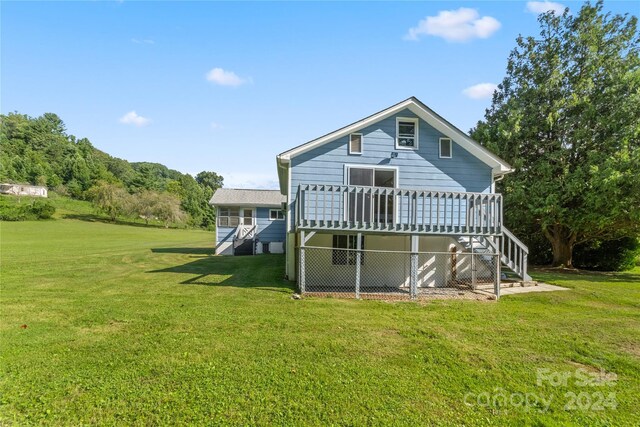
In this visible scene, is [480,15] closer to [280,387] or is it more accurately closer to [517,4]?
[517,4]

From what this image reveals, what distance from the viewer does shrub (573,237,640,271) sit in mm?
15820

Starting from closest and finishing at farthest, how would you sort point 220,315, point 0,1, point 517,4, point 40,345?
point 40,345 → point 0,1 → point 220,315 → point 517,4

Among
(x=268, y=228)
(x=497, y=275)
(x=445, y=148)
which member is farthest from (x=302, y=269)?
(x=268, y=228)

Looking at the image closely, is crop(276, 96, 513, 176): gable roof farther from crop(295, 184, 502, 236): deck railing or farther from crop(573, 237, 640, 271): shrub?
crop(573, 237, 640, 271): shrub

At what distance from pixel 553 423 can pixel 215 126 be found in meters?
18.2

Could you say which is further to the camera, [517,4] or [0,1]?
[517,4]

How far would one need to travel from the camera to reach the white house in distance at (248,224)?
65.7ft

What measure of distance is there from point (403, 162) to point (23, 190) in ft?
227

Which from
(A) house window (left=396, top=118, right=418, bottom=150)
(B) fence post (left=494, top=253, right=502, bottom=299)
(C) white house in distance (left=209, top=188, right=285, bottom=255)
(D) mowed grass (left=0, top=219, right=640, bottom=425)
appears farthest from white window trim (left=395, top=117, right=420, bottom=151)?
(C) white house in distance (left=209, top=188, right=285, bottom=255)

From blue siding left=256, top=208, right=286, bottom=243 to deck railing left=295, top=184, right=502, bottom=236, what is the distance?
39.3ft

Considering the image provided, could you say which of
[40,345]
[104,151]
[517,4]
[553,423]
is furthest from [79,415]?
[104,151]

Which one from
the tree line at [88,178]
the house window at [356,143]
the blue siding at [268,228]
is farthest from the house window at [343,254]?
the tree line at [88,178]

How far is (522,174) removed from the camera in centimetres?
1491

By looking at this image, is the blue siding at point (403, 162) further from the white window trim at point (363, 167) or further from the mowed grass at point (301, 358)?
the mowed grass at point (301, 358)
